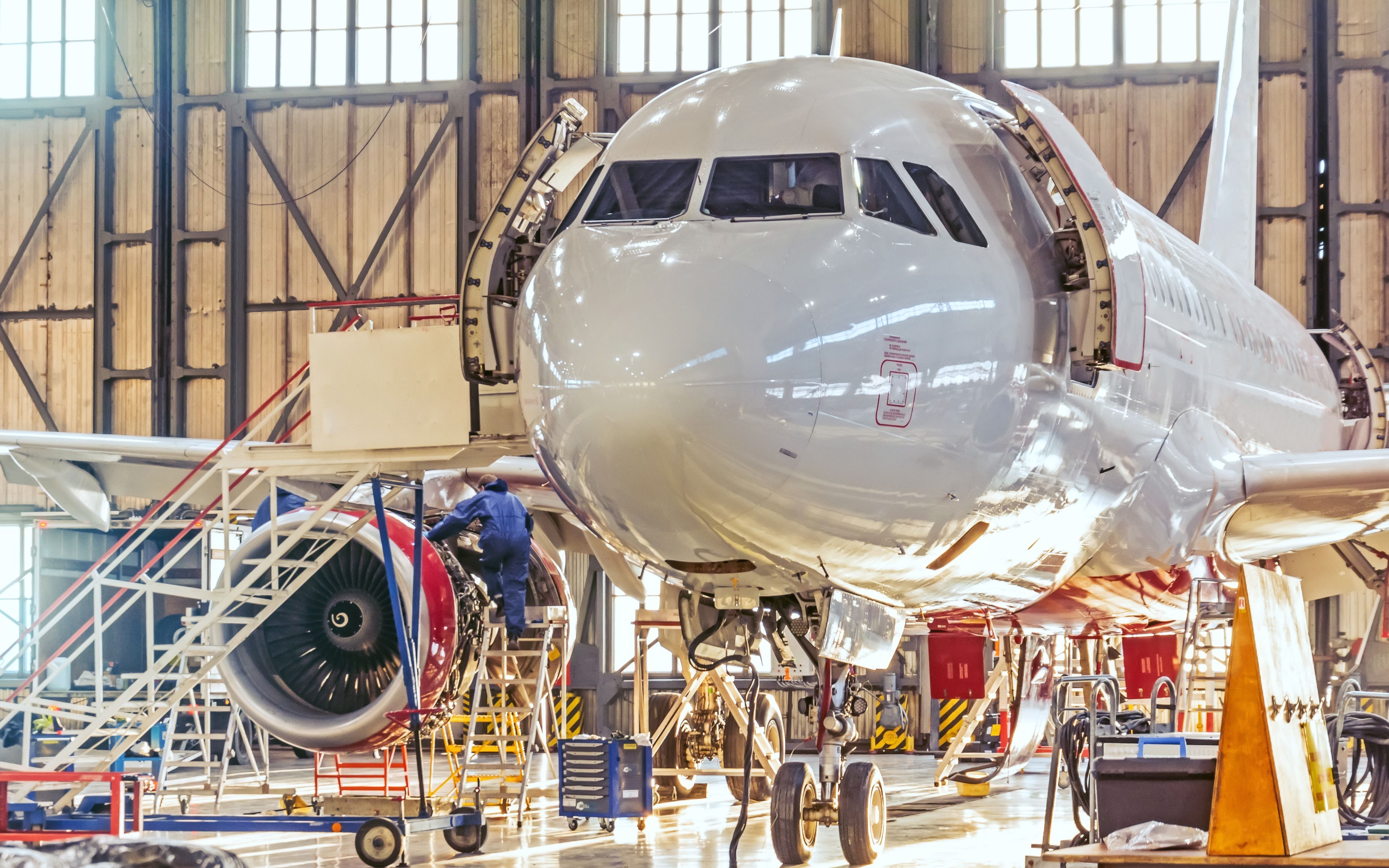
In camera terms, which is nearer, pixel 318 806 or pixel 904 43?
pixel 318 806

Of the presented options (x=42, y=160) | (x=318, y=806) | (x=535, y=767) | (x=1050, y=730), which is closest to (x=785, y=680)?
(x=318, y=806)

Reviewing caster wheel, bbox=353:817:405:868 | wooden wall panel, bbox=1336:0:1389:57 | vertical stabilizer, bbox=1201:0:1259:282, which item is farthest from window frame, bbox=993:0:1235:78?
caster wheel, bbox=353:817:405:868

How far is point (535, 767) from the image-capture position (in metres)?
18.1

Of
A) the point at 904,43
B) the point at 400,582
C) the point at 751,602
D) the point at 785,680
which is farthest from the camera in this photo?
the point at 904,43

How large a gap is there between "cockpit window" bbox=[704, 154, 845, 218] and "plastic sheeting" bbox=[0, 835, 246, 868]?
2595mm

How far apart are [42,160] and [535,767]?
11873 mm

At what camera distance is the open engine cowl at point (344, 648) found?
889 centimetres

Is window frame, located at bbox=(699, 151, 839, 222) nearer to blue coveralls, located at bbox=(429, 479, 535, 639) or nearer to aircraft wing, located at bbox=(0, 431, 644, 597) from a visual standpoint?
aircraft wing, located at bbox=(0, 431, 644, 597)

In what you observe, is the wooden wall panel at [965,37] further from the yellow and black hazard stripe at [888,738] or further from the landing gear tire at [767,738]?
the landing gear tire at [767,738]

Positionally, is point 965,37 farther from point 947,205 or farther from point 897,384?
point 897,384

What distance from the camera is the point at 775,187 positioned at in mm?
5484

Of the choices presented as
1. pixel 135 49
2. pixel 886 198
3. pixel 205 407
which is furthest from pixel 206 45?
pixel 886 198

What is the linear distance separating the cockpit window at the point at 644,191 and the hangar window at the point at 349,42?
17217mm

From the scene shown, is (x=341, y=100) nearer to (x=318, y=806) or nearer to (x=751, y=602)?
(x=318, y=806)
